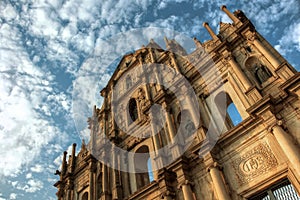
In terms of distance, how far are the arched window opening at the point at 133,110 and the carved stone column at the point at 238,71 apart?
26.1ft

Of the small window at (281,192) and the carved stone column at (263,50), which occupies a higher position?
the carved stone column at (263,50)

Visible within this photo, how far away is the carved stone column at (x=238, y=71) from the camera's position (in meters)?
12.4

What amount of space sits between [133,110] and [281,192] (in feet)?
40.6

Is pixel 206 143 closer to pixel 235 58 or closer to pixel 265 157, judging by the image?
pixel 265 157

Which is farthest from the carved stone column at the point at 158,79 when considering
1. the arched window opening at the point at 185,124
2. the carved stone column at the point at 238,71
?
the carved stone column at the point at 238,71

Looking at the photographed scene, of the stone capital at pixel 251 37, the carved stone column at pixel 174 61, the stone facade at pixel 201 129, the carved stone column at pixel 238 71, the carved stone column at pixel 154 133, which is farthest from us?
the carved stone column at pixel 174 61

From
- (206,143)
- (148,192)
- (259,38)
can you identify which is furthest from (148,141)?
(259,38)

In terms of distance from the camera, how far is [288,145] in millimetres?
9305

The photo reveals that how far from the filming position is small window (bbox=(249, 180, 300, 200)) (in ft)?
30.1

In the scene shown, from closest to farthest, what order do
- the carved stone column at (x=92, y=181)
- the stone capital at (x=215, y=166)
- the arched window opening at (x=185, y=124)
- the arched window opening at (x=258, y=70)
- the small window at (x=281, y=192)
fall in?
the small window at (x=281, y=192), the stone capital at (x=215, y=166), the arched window opening at (x=258, y=70), the arched window opening at (x=185, y=124), the carved stone column at (x=92, y=181)

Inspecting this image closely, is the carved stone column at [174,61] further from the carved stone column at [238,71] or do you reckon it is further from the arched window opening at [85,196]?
the arched window opening at [85,196]

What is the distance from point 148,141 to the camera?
15891mm

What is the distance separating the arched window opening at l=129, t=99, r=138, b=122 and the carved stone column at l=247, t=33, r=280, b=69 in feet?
30.6

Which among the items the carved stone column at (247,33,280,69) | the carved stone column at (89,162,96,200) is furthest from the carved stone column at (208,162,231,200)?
the carved stone column at (89,162,96,200)
